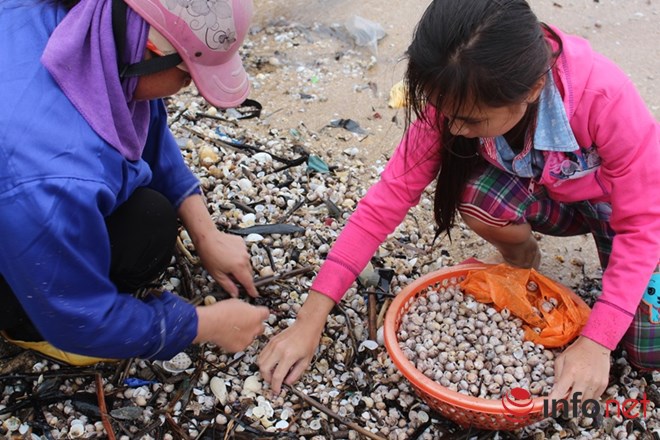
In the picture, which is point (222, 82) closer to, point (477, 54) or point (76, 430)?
point (477, 54)

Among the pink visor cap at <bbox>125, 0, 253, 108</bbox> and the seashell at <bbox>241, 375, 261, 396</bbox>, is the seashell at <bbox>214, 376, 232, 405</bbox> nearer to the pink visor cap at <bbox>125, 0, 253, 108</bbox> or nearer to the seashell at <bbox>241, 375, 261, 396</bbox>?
the seashell at <bbox>241, 375, 261, 396</bbox>

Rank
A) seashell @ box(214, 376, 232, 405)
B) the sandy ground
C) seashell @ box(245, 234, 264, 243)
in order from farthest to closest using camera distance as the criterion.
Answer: the sandy ground
seashell @ box(245, 234, 264, 243)
seashell @ box(214, 376, 232, 405)

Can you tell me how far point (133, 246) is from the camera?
1831mm

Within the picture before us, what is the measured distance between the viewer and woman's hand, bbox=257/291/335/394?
1899 mm

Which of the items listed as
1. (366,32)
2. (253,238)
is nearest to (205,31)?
(253,238)

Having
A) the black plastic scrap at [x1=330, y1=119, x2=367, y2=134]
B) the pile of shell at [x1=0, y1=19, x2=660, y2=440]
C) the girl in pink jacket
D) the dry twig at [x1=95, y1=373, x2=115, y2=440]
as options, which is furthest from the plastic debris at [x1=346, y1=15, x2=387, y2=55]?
the dry twig at [x1=95, y1=373, x2=115, y2=440]

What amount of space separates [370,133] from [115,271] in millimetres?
1590

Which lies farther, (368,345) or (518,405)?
(368,345)

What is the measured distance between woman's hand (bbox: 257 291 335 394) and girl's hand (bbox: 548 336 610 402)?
0.62 m

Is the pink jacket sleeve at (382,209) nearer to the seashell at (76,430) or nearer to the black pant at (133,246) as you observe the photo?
the black pant at (133,246)

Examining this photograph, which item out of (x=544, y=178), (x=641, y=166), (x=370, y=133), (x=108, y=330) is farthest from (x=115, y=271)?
(x=370, y=133)

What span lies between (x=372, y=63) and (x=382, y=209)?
5.88 feet

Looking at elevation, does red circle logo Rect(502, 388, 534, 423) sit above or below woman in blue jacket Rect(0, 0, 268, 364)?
below

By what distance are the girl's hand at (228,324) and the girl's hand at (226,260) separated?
0.27 meters
